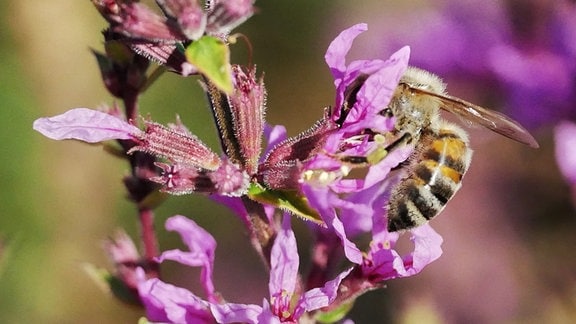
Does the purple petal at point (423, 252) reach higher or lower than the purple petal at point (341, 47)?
lower

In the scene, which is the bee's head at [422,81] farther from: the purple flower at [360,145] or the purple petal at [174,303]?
the purple petal at [174,303]

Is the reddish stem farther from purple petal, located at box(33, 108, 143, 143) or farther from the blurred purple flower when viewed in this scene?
the blurred purple flower

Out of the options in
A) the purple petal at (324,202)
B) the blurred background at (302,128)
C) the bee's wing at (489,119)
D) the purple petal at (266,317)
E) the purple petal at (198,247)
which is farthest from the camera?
the blurred background at (302,128)

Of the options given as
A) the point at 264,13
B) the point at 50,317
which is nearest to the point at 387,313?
the point at 50,317

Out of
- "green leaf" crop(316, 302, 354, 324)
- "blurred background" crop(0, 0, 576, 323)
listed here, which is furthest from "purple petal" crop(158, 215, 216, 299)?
"blurred background" crop(0, 0, 576, 323)

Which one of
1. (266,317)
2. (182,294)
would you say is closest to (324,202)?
(266,317)

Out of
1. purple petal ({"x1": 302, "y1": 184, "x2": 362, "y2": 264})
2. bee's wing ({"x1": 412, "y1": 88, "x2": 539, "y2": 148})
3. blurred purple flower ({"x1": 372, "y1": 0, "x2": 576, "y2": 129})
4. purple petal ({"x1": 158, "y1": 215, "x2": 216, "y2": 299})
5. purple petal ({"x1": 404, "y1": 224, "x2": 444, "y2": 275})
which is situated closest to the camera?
purple petal ({"x1": 302, "y1": 184, "x2": 362, "y2": 264})

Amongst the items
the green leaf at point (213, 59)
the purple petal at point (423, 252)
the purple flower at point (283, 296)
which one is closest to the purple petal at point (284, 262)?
the purple flower at point (283, 296)

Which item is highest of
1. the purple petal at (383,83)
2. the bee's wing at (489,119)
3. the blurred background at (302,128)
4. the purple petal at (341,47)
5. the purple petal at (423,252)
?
the purple petal at (341,47)
